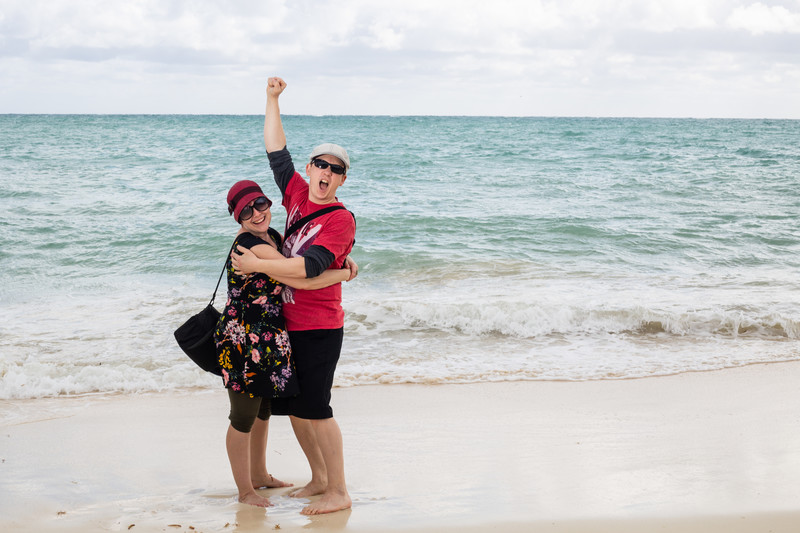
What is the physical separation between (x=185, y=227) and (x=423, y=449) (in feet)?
32.9

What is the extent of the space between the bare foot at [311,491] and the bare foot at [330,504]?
190 millimetres

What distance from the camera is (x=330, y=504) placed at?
3096mm

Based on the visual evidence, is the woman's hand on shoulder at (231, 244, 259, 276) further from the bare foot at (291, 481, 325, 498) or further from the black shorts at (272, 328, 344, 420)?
the bare foot at (291, 481, 325, 498)

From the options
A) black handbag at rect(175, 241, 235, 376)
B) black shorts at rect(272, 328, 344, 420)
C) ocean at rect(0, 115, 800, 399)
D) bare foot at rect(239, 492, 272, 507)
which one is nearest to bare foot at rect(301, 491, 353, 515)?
bare foot at rect(239, 492, 272, 507)

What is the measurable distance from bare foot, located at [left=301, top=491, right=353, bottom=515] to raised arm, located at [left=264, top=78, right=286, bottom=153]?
5.33ft

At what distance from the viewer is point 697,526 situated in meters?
2.92

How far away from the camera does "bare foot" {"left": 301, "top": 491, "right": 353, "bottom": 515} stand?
3078 millimetres

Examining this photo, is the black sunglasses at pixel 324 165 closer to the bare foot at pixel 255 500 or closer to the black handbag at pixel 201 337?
the black handbag at pixel 201 337

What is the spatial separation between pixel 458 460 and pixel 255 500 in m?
1.14

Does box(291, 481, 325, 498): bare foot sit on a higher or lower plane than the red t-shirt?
lower

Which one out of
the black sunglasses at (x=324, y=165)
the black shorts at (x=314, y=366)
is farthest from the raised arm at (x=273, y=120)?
the black shorts at (x=314, y=366)

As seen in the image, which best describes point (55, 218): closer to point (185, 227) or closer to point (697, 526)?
point (185, 227)

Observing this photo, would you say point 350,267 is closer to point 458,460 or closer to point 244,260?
point 244,260

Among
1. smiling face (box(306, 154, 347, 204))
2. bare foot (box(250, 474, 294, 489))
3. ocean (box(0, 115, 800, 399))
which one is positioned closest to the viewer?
smiling face (box(306, 154, 347, 204))
